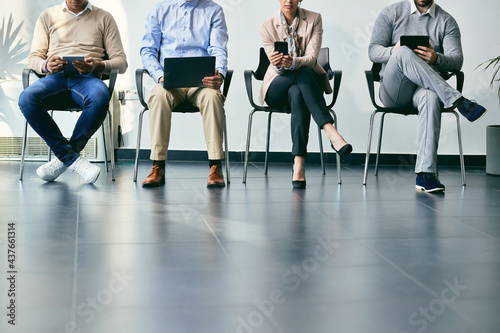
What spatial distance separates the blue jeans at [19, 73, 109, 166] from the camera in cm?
339

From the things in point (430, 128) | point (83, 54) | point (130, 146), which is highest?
point (83, 54)

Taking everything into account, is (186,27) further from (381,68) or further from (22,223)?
(22,223)

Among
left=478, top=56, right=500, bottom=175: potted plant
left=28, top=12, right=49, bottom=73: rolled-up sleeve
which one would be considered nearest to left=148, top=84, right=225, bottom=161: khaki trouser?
left=28, top=12, right=49, bottom=73: rolled-up sleeve

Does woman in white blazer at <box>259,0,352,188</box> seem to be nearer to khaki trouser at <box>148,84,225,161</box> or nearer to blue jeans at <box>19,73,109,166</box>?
khaki trouser at <box>148,84,225,161</box>

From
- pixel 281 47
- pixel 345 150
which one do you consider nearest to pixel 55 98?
pixel 281 47

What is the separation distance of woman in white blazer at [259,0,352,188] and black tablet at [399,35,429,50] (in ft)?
1.55

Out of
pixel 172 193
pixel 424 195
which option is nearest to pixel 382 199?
pixel 424 195

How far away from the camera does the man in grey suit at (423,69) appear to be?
3244 millimetres

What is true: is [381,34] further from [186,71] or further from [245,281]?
[245,281]

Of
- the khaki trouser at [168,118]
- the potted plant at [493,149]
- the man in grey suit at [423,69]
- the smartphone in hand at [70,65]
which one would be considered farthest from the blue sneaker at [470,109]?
the smartphone in hand at [70,65]

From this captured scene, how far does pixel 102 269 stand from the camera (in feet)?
5.55

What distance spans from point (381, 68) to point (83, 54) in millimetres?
1721

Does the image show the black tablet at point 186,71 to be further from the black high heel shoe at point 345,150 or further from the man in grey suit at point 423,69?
the man in grey suit at point 423,69

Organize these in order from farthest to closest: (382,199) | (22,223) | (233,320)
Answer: (382,199) → (22,223) → (233,320)
